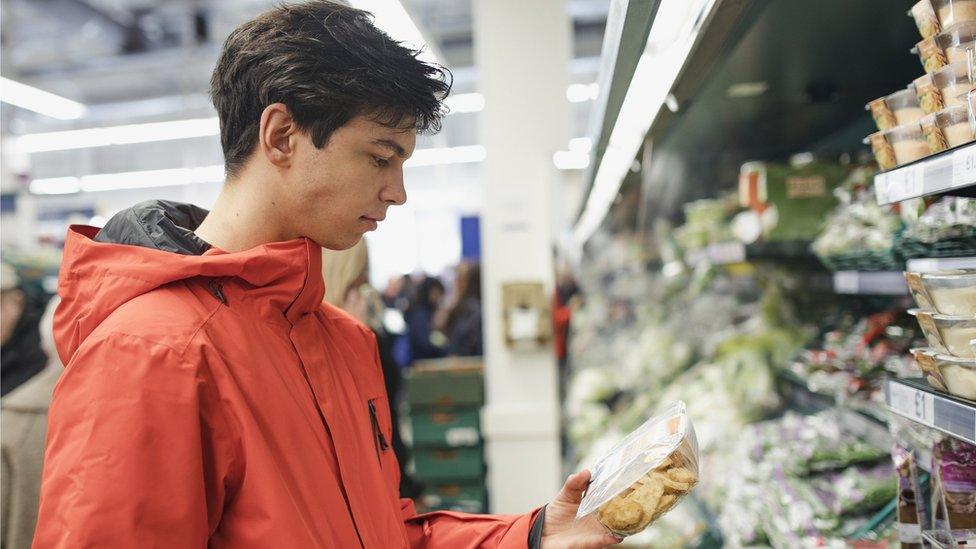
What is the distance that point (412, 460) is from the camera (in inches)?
217

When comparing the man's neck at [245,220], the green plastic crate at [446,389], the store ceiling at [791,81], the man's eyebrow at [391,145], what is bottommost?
the green plastic crate at [446,389]

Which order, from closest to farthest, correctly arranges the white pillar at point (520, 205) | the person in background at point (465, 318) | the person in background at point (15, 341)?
the person in background at point (15, 341) → the white pillar at point (520, 205) → the person in background at point (465, 318)

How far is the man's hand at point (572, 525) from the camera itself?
4.32 feet

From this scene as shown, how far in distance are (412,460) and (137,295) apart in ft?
15.2

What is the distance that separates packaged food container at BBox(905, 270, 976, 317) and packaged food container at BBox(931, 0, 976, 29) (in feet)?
1.27

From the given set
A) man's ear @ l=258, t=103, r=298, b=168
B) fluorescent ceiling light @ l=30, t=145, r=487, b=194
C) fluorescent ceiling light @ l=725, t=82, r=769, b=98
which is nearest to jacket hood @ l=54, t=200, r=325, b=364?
man's ear @ l=258, t=103, r=298, b=168

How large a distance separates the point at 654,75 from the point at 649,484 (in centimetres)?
84

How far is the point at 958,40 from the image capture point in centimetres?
114

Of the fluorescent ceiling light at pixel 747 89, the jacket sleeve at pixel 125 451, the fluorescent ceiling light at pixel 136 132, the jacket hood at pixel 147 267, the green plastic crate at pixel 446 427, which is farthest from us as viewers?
the fluorescent ceiling light at pixel 136 132

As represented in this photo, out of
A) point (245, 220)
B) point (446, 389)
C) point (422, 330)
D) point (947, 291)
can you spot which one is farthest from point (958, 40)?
point (422, 330)

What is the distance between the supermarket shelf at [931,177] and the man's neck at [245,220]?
3.27 ft

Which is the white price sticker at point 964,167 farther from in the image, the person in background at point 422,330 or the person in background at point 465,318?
the person in background at point 422,330

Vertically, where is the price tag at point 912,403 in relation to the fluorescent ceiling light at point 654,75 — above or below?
below

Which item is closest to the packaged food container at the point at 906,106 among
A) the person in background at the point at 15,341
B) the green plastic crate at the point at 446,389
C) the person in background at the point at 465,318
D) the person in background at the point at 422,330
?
the person in background at the point at 15,341
